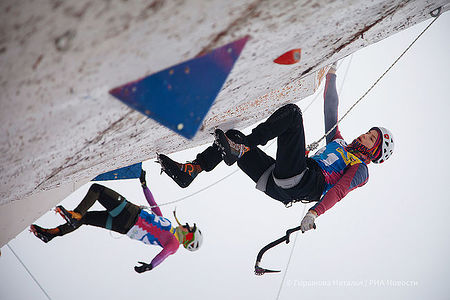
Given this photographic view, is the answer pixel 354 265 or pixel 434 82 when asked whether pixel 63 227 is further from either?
pixel 434 82

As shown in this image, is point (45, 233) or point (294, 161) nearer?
point (294, 161)

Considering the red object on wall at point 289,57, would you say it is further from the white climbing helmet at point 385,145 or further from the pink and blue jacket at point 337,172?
the white climbing helmet at point 385,145

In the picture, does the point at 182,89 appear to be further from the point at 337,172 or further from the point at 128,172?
the point at 128,172

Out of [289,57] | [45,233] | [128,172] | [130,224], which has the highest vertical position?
[289,57]

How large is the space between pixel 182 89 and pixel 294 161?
75cm

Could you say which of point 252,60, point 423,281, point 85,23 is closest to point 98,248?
point 252,60

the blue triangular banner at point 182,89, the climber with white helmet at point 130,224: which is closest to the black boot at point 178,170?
the climber with white helmet at point 130,224

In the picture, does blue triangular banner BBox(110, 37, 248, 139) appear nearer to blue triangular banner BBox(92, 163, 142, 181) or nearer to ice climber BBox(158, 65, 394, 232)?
ice climber BBox(158, 65, 394, 232)

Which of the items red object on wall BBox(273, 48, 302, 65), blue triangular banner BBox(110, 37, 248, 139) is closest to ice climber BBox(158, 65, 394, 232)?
red object on wall BBox(273, 48, 302, 65)

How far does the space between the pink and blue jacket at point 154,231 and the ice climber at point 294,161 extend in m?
0.57

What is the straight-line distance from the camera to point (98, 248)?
3117mm

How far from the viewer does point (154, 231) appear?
1819 mm

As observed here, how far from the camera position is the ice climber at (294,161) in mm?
1147

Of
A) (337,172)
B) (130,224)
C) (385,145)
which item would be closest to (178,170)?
(130,224)
